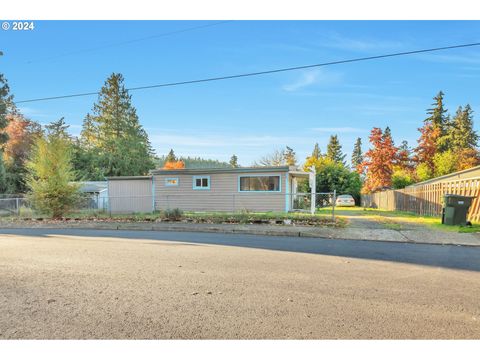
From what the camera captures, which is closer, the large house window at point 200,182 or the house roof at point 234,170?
the house roof at point 234,170

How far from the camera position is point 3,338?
2.78 meters

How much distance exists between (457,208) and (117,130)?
4251 cm

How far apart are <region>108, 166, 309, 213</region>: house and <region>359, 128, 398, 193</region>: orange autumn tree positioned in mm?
25874

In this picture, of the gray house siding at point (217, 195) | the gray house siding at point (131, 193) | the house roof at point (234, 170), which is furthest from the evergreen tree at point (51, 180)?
the house roof at point (234, 170)

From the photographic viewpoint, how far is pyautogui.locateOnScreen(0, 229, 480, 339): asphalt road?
2.99 meters

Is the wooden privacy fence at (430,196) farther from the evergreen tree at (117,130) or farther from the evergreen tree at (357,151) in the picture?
the evergreen tree at (357,151)

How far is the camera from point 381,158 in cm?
4081

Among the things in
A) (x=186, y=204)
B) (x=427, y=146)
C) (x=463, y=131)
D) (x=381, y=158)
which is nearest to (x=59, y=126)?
(x=186, y=204)

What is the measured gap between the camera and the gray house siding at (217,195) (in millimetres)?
17281

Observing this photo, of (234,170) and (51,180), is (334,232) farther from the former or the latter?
(51,180)

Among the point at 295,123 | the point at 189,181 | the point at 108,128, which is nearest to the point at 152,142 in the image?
the point at 108,128

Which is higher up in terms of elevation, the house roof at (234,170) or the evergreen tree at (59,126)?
the evergreen tree at (59,126)

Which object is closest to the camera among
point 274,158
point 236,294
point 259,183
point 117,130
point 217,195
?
point 236,294

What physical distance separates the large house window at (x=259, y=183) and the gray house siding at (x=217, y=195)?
201 mm
